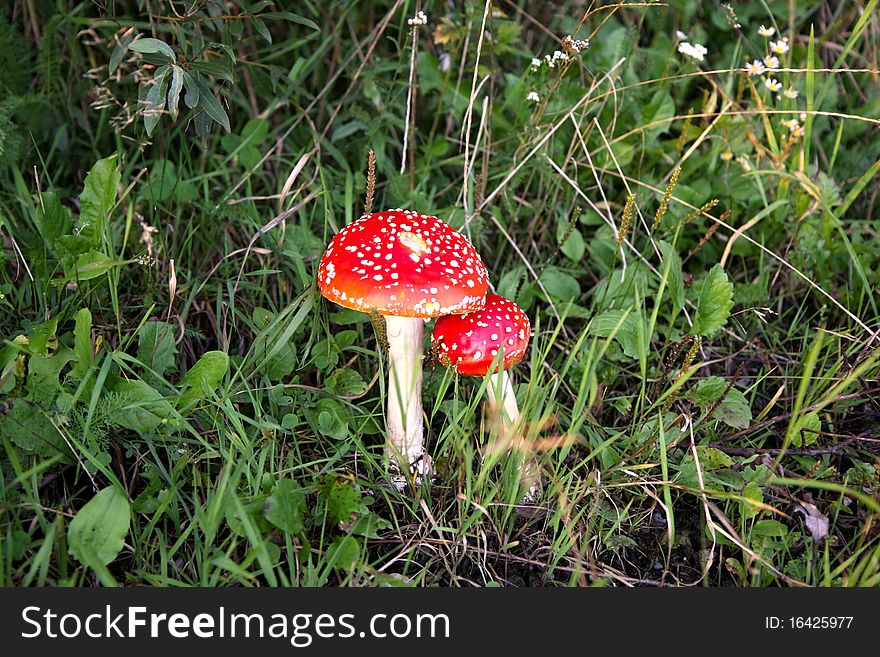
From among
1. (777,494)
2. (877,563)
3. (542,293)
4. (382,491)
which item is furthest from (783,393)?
(382,491)

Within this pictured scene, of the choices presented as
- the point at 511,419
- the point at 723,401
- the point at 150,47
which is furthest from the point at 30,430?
the point at 723,401

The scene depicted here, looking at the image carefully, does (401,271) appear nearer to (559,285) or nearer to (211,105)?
(211,105)

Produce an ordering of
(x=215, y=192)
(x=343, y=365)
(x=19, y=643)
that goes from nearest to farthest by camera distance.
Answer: (x=19, y=643) → (x=343, y=365) → (x=215, y=192)

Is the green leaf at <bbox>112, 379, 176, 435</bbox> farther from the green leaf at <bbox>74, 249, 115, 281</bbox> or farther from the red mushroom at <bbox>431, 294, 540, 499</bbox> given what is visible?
the red mushroom at <bbox>431, 294, 540, 499</bbox>

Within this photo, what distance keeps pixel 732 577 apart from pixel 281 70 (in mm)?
2512

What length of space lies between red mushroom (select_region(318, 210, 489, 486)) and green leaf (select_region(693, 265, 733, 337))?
831 millimetres

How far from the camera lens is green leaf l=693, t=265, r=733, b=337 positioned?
8.08 ft

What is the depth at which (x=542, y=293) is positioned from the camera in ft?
9.69

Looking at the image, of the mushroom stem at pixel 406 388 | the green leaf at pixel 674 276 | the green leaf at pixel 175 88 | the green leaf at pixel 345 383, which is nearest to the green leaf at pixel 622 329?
the green leaf at pixel 674 276

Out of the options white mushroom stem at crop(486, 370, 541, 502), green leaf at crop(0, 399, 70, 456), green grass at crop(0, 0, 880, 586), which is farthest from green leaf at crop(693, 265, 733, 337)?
green leaf at crop(0, 399, 70, 456)

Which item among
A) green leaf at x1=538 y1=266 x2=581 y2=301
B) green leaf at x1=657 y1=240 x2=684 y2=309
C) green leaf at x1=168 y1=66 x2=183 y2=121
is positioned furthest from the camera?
green leaf at x1=538 y1=266 x2=581 y2=301

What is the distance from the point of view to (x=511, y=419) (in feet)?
8.05

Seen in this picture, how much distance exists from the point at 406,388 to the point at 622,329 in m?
0.81

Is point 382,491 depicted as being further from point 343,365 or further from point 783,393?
point 783,393
